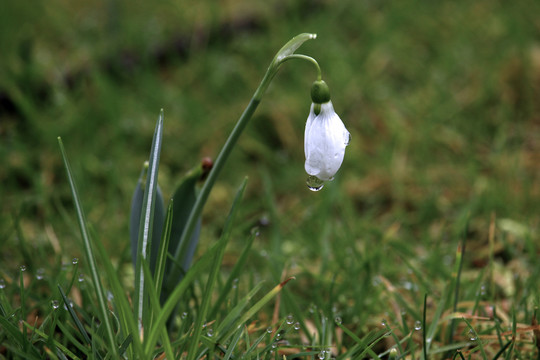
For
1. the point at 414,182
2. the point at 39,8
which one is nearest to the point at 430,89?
the point at 414,182

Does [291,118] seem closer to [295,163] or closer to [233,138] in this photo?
[295,163]

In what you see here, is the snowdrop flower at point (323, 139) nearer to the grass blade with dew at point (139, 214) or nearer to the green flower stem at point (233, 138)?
the green flower stem at point (233, 138)

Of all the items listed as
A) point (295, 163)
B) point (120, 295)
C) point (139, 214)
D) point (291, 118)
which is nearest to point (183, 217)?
point (139, 214)

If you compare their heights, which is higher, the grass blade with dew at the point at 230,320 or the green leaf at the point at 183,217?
the green leaf at the point at 183,217

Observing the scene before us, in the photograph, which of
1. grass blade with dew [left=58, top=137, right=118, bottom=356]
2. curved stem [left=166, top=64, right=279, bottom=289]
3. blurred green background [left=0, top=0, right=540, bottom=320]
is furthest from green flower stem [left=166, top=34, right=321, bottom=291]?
blurred green background [left=0, top=0, right=540, bottom=320]

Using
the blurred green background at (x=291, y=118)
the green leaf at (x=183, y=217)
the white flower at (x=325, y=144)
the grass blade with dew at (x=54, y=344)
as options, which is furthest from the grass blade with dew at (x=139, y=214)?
the blurred green background at (x=291, y=118)

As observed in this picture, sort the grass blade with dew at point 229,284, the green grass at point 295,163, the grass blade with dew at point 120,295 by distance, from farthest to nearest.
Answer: the green grass at point 295,163 < the grass blade with dew at point 229,284 < the grass blade with dew at point 120,295
